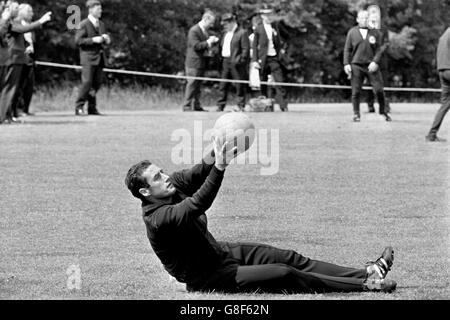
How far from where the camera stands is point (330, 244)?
10977 millimetres

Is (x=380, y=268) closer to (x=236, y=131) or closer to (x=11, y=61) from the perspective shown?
(x=236, y=131)

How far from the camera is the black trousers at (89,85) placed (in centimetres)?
2550

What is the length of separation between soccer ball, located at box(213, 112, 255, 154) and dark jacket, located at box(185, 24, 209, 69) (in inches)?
767

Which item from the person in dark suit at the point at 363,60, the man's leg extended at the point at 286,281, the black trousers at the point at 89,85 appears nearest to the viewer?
the man's leg extended at the point at 286,281

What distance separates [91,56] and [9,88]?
3.57 meters

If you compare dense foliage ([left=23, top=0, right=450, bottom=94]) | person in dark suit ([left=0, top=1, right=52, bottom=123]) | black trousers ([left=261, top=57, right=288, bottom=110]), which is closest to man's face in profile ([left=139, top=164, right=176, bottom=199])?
person in dark suit ([left=0, top=1, right=52, bottom=123])

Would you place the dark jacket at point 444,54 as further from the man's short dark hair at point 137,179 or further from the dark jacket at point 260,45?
the man's short dark hair at point 137,179

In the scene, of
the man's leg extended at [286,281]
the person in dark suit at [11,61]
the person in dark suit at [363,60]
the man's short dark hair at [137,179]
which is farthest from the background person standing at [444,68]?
the man's short dark hair at [137,179]

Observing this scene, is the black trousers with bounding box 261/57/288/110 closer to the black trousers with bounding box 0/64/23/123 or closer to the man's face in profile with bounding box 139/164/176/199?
the black trousers with bounding box 0/64/23/123

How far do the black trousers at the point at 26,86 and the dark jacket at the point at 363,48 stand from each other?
20.6 ft

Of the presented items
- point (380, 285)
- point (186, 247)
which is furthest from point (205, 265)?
point (380, 285)

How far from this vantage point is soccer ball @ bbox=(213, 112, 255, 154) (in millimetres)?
8406

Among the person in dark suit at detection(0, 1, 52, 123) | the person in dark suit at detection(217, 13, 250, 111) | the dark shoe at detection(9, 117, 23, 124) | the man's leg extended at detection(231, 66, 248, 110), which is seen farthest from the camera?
the person in dark suit at detection(217, 13, 250, 111)
